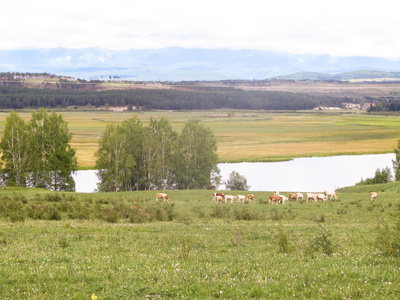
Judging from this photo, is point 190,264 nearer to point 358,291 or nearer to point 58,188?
point 358,291

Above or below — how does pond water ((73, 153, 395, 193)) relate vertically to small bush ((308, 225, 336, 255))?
below

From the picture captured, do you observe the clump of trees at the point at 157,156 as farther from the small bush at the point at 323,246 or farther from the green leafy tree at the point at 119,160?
the small bush at the point at 323,246

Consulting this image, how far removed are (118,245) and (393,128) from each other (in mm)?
151420

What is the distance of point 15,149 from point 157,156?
21.2 metres

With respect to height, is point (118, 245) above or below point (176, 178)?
above

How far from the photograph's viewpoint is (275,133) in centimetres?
14375

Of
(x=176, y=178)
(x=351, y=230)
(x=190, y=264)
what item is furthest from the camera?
(x=176, y=178)

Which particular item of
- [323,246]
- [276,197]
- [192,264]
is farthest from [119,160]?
[192,264]

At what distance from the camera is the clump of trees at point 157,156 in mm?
65188

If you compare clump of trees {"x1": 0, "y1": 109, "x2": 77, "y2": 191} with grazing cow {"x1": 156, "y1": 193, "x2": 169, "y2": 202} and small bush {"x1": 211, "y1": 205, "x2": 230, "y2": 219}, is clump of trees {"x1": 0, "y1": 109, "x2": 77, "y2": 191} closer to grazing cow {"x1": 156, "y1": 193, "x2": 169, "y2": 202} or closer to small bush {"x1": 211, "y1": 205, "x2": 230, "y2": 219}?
grazing cow {"x1": 156, "y1": 193, "x2": 169, "y2": 202}

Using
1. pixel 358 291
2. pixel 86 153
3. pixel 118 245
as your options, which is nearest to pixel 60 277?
pixel 118 245

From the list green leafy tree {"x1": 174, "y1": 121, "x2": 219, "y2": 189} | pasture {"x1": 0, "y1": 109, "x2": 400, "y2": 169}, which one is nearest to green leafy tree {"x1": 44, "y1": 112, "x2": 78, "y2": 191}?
green leafy tree {"x1": 174, "y1": 121, "x2": 219, "y2": 189}

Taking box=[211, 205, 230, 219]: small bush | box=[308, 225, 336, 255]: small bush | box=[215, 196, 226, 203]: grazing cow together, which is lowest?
box=[215, 196, 226, 203]: grazing cow

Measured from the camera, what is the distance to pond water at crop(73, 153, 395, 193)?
229ft
